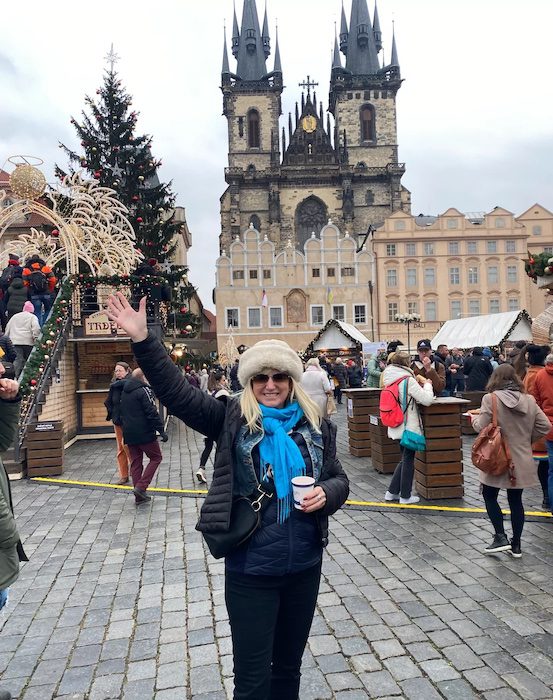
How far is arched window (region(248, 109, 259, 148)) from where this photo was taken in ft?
229

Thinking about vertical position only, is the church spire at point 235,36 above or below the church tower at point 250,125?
above

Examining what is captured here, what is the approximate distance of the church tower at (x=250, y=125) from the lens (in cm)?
6588

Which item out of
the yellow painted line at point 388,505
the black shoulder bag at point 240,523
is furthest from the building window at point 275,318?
the black shoulder bag at point 240,523

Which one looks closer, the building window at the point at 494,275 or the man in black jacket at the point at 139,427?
the man in black jacket at the point at 139,427

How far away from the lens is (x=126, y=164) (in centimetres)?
2127

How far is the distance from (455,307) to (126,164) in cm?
3524

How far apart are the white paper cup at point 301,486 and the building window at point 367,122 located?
73.5m

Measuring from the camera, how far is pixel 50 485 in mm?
8547

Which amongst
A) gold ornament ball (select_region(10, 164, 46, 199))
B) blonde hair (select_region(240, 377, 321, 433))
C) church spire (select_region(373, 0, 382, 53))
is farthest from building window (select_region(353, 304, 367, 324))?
blonde hair (select_region(240, 377, 321, 433))

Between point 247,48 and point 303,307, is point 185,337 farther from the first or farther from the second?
point 247,48

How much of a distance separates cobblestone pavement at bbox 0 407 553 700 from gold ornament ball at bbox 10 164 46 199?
9.39 m

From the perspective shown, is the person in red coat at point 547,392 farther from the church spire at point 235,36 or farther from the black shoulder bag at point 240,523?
the church spire at point 235,36

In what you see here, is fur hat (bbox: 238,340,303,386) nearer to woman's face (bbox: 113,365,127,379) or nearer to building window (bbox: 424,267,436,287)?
woman's face (bbox: 113,365,127,379)

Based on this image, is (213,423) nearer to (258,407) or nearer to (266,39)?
(258,407)
